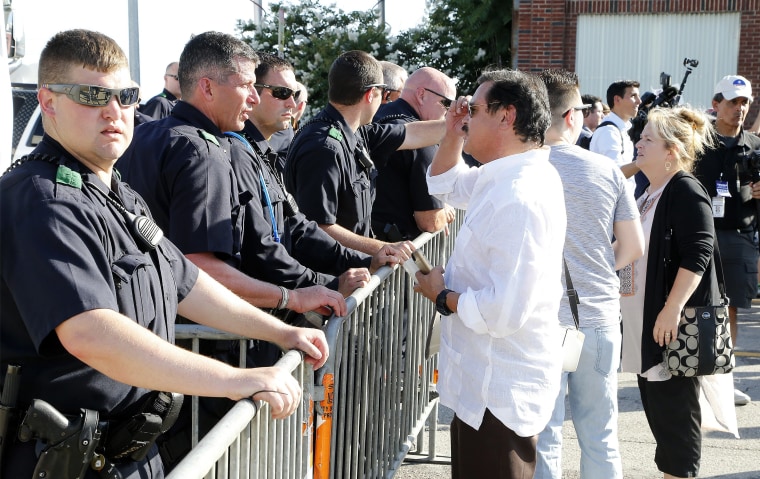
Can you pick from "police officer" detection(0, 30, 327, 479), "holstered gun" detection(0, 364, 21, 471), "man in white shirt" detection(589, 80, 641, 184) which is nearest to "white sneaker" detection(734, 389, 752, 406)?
"man in white shirt" detection(589, 80, 641, 184)

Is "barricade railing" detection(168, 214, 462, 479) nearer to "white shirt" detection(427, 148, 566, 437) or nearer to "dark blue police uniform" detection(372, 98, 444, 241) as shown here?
"dark blue police uniform" detection(372, 98, 444, 241)

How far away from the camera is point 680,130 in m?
4.51

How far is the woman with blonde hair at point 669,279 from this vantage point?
4.33 metres

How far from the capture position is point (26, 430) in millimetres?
2068

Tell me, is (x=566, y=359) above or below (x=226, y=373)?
below

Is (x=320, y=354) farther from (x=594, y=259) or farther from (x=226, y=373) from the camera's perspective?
(x=594, y=259)

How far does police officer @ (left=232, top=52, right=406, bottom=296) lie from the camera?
3506 mm

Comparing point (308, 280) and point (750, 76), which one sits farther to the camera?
point (750, 76)

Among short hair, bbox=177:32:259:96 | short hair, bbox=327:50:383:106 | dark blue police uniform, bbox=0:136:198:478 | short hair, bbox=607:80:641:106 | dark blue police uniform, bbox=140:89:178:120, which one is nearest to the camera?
dark blue police uniform, bbox=0:136:198:478

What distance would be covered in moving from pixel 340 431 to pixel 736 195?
14.8 ft

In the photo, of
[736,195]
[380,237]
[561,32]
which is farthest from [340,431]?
[561,32]

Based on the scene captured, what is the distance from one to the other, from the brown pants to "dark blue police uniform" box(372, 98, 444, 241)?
7.28 ft

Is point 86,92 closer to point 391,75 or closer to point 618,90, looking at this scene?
point 391,75

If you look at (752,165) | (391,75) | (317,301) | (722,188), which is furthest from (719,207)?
(317,301)
